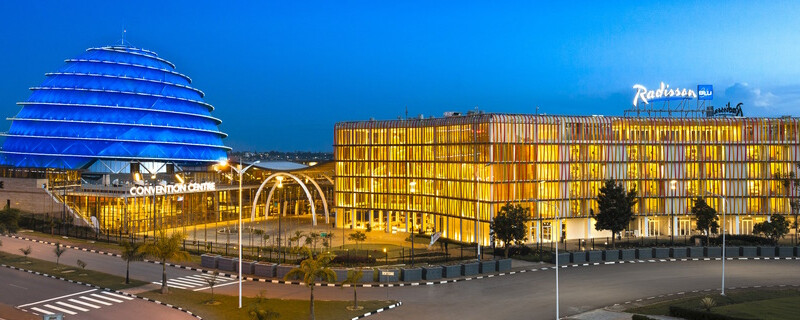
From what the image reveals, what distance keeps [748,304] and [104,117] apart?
101216 millimetres

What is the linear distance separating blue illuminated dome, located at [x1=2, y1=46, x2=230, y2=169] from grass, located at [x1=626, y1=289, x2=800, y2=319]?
92.4 m

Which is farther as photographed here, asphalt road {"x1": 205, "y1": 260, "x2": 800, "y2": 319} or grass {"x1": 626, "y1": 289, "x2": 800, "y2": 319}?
asphalt road {"x1": 205, "y1": 260, "x2": 800, "y2": 319}

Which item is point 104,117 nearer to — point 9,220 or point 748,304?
point 9,220

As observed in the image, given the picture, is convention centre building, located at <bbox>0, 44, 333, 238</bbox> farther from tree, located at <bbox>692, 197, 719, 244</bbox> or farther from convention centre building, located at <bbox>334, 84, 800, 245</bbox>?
tree, located at <bbox>692, 197, 719, 244</bbox>

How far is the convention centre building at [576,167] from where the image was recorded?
8494 cm

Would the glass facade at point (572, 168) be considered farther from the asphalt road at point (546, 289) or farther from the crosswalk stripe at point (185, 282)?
the crosswalk stripe at point (185, 282)

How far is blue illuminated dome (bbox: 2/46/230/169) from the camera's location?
110312 mm

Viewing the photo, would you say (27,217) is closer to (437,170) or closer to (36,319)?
(437,170)

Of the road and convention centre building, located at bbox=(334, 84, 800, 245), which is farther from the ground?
Result: convention centre building, located at bbox=(334, 84, 800, 245)

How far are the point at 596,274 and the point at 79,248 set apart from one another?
52682 mm

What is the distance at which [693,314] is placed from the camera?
3947 centimetres

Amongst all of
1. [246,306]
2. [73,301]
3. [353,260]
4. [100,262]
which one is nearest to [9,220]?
[100,262]

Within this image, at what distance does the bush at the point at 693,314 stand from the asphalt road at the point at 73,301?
30.3 metres

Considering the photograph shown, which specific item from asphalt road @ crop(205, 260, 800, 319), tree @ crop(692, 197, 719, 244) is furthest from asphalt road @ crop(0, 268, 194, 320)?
tree @ crop(692, 197, 719, 244)
